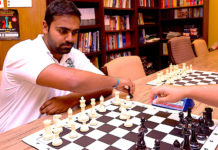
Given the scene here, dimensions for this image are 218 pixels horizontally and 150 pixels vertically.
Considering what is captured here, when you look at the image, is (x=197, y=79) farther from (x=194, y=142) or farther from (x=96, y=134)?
(x=96, y=134)

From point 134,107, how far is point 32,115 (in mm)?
722

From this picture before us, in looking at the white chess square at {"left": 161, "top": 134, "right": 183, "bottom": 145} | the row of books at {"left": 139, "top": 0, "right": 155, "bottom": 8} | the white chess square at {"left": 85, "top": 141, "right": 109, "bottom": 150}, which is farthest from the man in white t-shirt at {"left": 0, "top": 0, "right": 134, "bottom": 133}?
the row of books at {"left": 139, "top": 0, "right": 155, "bottom": 8}

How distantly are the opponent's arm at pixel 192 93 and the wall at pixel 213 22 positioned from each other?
181 inches

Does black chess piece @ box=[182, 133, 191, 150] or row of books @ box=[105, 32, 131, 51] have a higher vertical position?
row of books @ box=[105, 32, 131, 51]

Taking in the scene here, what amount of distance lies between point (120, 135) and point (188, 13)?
15.8 ft

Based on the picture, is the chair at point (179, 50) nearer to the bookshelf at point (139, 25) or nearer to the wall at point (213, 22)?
the bookshelf at point (139, 25)

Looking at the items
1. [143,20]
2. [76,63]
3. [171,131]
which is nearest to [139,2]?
[143,20]

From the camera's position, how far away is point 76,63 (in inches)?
75.4

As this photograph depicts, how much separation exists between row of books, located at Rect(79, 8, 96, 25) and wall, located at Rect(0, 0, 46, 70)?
671mm

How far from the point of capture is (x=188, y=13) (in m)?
5.14

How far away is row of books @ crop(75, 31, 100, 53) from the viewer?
3.33 meters

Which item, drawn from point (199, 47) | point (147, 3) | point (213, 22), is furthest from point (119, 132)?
point (213, 22)

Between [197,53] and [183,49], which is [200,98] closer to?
[183,49]

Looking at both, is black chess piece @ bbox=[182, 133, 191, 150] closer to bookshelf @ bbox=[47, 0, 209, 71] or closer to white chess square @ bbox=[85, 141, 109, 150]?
white chess square @ bbox=[85, 141, 109, 150]
